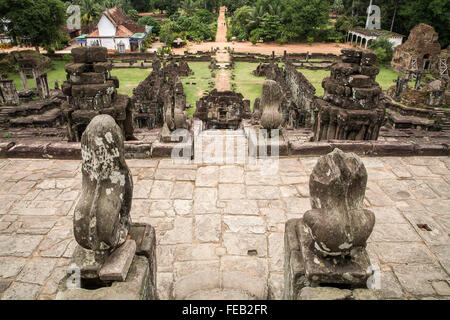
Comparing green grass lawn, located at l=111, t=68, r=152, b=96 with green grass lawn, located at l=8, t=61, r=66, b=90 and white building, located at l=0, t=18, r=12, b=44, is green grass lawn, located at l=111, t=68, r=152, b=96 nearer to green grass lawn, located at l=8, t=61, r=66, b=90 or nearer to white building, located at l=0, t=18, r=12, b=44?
green grass lawn, located at l=8, t=61, r=66, b=90

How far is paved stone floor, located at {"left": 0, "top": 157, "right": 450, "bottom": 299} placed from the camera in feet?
12.0

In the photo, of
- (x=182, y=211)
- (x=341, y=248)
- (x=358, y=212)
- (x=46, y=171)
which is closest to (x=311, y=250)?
(x=341, y=248)

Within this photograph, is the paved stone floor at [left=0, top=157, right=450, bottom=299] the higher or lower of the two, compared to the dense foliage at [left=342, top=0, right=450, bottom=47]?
lower

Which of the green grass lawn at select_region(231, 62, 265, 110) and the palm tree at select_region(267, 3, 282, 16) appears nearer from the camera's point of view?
the green grass lawn at select_region(231, 62, 265, 110)

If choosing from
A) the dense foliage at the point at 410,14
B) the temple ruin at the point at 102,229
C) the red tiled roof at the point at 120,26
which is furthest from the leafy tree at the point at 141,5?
the temple ruin at the point at 102,229

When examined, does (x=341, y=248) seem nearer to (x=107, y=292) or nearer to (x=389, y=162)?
(x=107, y=292)

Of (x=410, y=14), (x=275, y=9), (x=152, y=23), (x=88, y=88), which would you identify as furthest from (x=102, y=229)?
(x=152, y=23)

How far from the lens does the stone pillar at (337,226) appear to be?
268cm

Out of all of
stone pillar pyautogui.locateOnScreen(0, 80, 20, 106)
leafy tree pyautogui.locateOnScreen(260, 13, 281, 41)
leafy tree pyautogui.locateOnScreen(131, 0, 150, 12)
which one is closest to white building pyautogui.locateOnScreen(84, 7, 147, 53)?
leafy tree pyautogui.locateOnScreen(260, 13, 281, 41)

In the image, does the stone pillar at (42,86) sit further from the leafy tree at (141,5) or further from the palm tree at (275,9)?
the leafy tree at (141,5)

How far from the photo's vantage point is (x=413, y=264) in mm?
3820

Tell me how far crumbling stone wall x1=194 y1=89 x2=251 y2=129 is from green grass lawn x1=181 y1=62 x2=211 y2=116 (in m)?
2.90

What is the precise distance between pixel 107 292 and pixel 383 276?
9.72ft

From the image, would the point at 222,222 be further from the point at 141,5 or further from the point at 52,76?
the point at 141,5
